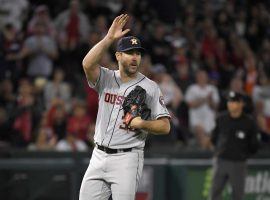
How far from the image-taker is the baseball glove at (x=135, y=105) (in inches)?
250

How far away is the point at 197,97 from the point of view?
13.8 m

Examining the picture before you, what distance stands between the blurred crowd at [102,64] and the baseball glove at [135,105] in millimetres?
4380

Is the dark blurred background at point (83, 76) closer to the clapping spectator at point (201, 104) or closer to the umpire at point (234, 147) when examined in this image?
the clapping spectator at point (201, 104)

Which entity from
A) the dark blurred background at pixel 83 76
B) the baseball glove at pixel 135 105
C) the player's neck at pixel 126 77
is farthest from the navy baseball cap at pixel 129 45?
the dark blurred background at pixel 83 76

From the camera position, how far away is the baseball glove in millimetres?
6340

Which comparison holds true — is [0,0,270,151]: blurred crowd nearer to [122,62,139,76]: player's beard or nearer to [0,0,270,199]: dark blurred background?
[0,0,270,199]: dark blurred background

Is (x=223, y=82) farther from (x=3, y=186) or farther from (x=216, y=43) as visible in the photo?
(x=3, y=186)

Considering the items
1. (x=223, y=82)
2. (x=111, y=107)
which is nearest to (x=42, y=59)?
(x=223, y=82)

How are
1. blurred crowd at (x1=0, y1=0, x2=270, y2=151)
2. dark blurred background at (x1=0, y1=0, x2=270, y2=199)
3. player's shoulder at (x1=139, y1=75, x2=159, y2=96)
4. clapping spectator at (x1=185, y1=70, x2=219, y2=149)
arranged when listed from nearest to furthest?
player's shoulder at (x1=139, y1=75, x2=159, y2=96) → dark blurred background at (x1=0, y1=0, x2=270, y2=199) → blurred crowd at (x1=0, y1=0, x2=270, y2=151) → clapping spectator at (x1=185, y1=70, x2=219, y2=149)

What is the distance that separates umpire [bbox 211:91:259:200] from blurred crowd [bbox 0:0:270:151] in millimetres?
507

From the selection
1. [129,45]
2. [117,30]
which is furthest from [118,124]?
[117,30]

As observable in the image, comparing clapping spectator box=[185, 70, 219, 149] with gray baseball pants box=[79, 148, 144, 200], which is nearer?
gray baseball pants box=[79, 148, 144, 200]

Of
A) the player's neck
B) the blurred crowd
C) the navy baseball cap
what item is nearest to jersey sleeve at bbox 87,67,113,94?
the player's neck

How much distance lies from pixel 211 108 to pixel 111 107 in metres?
7.54
